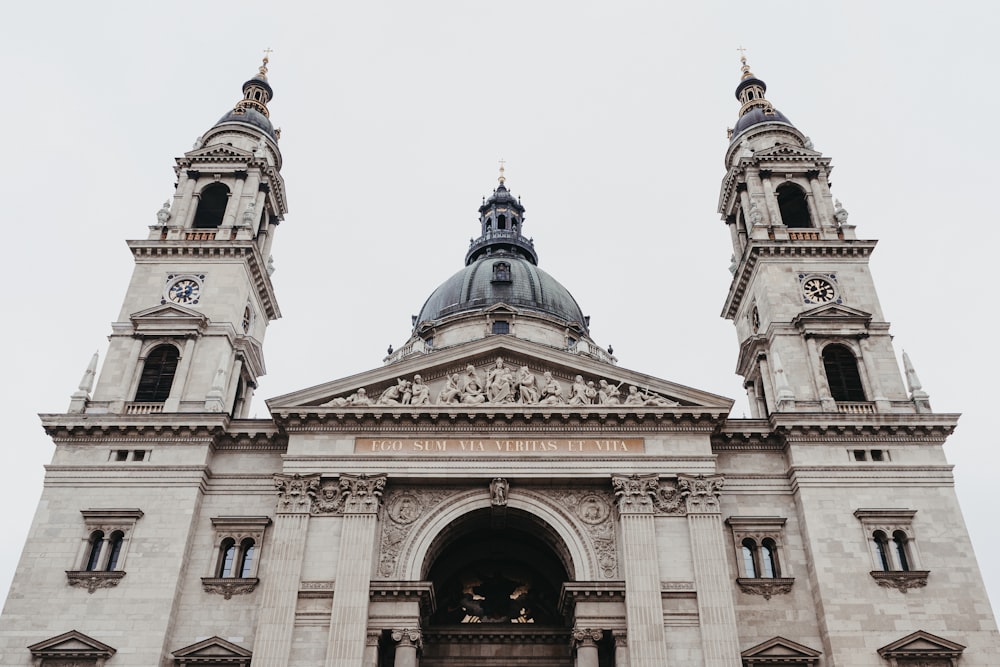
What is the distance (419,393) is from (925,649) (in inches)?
690

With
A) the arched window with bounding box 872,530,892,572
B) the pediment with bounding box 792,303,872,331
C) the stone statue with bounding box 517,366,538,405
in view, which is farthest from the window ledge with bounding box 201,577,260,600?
the pediment with bounding box 792,303,872,331

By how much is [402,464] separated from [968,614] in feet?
59.4

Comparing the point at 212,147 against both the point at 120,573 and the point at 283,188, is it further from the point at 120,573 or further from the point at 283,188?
the point at 120,573

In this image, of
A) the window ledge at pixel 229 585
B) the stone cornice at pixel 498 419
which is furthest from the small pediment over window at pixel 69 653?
the stone cornice at pixel 498 419

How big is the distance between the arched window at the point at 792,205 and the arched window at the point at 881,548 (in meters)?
15.5

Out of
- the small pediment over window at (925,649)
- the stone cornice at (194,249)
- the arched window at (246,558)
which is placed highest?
the stone cornice at (194,249)

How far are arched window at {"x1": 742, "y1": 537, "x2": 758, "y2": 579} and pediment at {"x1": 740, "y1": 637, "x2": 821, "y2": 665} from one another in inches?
92.4

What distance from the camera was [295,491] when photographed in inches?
1134

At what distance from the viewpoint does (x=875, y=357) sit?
3328 centimetres

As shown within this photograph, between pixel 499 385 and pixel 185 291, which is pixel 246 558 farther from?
pixel 185 291

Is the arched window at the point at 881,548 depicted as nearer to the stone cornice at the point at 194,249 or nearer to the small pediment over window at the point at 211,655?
the small pediment over window at the point at 211,655

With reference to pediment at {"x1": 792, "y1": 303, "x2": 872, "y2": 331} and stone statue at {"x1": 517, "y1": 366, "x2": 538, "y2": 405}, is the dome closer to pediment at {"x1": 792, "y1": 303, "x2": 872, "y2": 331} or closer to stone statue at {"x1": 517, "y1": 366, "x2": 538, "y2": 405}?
pediment at {"x1": 792, "y1": 303, "x2": 872, "y2": 331}

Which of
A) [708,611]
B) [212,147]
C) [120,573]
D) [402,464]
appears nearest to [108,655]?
[120,573]

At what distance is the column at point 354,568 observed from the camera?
26016 millimetres
